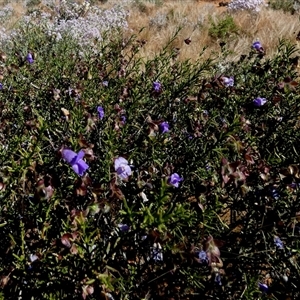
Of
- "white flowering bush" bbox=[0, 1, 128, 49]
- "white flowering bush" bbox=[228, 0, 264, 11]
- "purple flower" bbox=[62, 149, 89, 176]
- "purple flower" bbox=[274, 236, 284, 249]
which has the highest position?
"purple flower" bbox=[62, 149, 89, 176]

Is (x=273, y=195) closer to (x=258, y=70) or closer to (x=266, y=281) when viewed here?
(x=266, y=281)

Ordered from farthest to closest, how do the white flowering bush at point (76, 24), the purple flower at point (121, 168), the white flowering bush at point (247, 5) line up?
1. the white flowering bush at point (247, 5)
2. the white flowering bush at point (76, 24)
3. the purple flower at point (121, 168)

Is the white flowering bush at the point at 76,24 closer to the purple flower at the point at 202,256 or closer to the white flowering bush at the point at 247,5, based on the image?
the white flowering bush at the point at 247,5

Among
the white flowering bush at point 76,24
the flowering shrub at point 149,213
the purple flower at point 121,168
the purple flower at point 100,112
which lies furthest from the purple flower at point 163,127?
the white flowering bush at point 76,24

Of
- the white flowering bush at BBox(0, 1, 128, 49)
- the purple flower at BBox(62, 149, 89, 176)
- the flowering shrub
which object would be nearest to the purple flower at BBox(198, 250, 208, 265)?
the flowering shrub

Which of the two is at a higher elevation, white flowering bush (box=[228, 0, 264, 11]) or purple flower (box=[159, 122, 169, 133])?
purple flower (box=[159, 122, 169, 133])

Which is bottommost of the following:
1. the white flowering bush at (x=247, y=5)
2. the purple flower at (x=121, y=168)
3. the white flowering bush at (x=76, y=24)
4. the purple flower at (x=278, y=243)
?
the white flowering bush at (x=76, y=24)

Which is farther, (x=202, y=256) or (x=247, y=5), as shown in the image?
(x=247, y=5)

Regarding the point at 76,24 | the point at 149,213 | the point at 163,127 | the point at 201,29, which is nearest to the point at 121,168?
the point at 149,213

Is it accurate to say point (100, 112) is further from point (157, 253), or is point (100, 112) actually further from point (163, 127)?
point (157, 253)

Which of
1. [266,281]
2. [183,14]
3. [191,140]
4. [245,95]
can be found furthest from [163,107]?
[183,14]

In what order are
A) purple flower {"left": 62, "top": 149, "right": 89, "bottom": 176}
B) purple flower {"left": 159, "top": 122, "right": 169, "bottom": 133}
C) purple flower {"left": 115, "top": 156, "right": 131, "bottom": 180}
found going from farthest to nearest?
purple flower {"left": 159, "top": 122, "right": 169, "bottom": 133}, purple flower {"left": 115, "top": 156, "right": 131, "bottom": 180}, purple flower {"left": 62, "top": 149, "right": 89, "bottom": 176}

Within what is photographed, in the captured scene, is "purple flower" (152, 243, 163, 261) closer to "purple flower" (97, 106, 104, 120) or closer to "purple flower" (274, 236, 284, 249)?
"purple flower" (274, 236, 284, 249)

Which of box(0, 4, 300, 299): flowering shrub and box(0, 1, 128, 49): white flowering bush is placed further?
box(0, 1, 128, 49): white flowering bush
